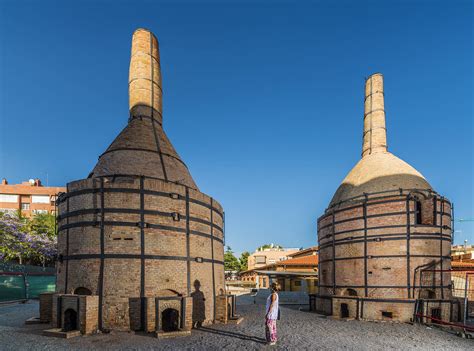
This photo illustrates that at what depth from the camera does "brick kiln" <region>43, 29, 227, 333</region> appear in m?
11.1

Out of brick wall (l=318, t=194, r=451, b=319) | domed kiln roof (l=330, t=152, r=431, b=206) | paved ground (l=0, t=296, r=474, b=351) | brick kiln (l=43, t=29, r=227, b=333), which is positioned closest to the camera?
paved ground (l=0, t=296, r=474, b=351)

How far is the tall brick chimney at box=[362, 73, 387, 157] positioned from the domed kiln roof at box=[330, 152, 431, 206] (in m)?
0.84

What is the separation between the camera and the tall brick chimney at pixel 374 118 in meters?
21.4

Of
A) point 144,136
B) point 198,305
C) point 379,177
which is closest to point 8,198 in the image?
point 144,136

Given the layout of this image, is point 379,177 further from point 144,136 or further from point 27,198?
point 27,198

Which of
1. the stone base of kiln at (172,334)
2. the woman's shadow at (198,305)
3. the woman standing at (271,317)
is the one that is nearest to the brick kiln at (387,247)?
the woman's shadow at (198,305)

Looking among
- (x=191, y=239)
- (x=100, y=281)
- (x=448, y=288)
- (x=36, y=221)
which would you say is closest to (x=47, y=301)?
(x=100, y=281)

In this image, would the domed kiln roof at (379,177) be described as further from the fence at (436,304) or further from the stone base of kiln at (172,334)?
the stone base of kiln at (172,334)

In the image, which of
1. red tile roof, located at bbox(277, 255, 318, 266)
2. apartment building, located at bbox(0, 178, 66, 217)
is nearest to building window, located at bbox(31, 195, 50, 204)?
apartment building, located at bbox(0, 178, 66, 217)

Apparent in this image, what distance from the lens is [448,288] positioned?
1602 cm

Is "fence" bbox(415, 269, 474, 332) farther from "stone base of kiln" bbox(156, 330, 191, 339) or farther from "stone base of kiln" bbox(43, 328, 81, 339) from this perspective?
"stone base of kiln" bbox(43, 328, 81, 339)

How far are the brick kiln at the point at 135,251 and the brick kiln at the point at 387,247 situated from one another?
7.16 m

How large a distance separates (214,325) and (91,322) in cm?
460

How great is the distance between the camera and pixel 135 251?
11.7m
